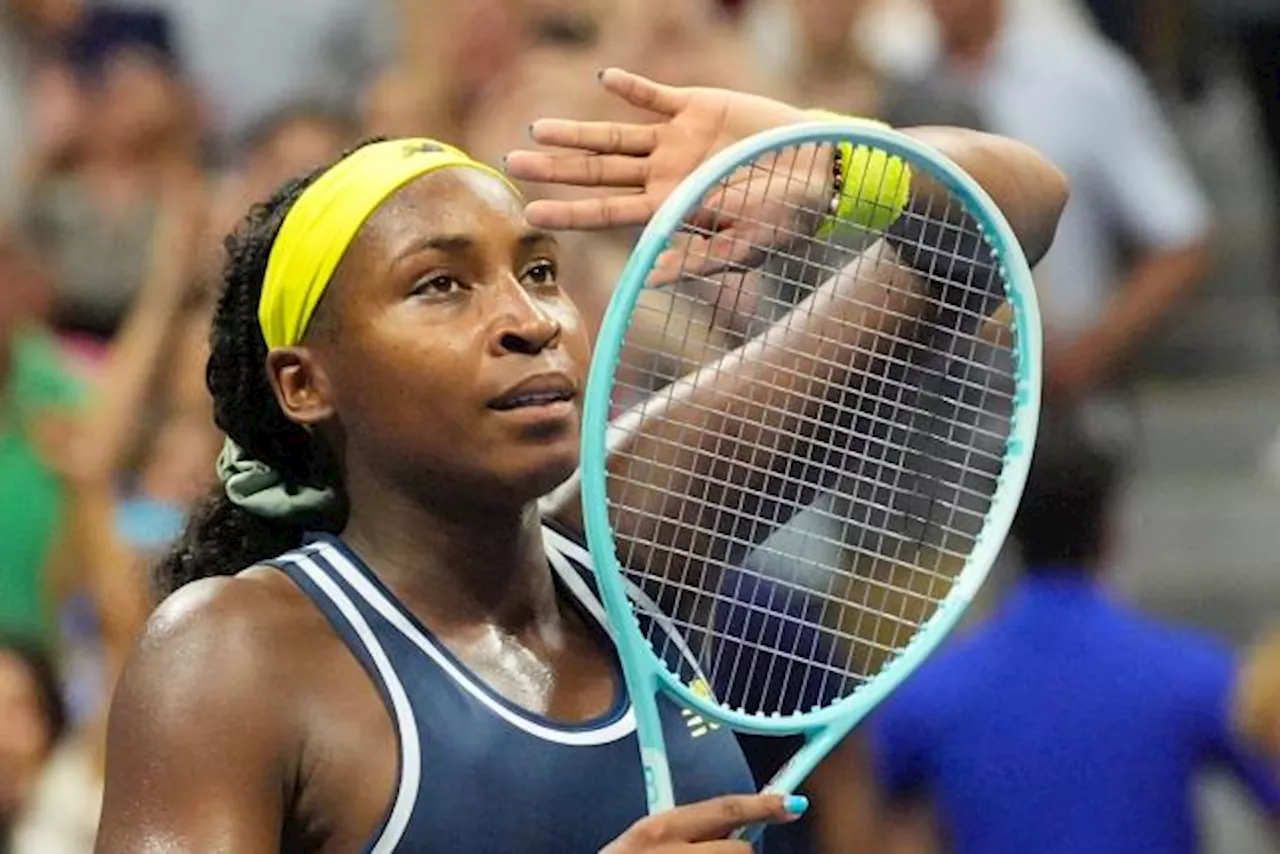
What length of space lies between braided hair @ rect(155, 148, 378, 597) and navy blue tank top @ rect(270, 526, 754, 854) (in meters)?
0.12

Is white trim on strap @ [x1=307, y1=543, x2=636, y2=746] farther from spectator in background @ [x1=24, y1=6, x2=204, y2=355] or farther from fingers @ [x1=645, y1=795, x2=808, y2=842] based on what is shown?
spectator in background @ [x1=24, y1=6, x2=204, y2=355]

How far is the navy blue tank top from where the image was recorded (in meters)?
2.15

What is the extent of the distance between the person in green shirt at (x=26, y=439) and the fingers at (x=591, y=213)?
2.38 meters

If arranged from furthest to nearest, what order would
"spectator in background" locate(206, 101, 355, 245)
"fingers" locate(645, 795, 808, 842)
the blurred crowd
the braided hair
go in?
"spectator in background" locate(206, 101, 355, 245) → the blurred crowd → the braided hair → "fingers" locate(645, 795, 808, 842)

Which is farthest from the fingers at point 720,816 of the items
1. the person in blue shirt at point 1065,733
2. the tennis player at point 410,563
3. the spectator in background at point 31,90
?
the spectator in background at point 31,90

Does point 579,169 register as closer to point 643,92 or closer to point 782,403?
point 643,92

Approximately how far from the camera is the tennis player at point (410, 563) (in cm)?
211

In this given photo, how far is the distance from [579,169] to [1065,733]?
1.84m

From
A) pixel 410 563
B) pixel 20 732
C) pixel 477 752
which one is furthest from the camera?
pixel 20 732

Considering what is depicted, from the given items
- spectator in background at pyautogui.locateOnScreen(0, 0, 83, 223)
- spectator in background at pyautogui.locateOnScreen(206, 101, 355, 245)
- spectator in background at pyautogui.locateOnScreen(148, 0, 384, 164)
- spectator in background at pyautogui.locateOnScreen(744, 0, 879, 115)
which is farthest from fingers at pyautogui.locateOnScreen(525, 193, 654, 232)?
spectator in background at pyautogui.locateOnScreen(148, 0, 384, 164)

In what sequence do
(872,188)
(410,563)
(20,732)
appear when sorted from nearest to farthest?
(410,563), (872,188), (20,732)

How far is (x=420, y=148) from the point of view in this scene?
2.32 m

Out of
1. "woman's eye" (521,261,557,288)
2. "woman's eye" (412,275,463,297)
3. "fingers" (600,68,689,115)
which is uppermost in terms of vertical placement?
"fingers" (600,68,689,115)

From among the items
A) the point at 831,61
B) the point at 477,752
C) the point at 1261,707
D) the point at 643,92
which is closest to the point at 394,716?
the point at 477,752
